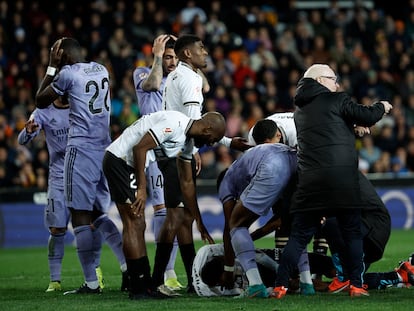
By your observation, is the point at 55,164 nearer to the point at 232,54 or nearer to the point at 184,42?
the point at 184,42

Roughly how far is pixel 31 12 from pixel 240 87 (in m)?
4.73

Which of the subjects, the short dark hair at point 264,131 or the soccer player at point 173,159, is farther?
the short dark hair at point 264,131

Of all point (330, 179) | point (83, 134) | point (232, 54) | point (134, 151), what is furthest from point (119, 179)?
point (232, 54)

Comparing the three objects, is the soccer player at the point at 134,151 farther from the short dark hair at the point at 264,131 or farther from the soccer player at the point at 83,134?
the soccer player at the point at 83,134

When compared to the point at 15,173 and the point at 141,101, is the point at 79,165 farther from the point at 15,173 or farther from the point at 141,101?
the point at 15,173

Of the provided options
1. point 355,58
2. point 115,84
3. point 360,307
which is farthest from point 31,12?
point 360,307

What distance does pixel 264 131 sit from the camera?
9.73 meters

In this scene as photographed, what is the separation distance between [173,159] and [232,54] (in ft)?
42.4

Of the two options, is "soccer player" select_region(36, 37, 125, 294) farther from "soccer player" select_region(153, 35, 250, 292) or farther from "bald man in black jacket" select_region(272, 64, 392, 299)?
"bald man in black jacket" select_region(272, 64, 392, 299)

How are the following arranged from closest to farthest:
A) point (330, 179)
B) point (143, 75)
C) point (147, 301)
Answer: point (330, 179) → point (147, 301) → point (143, 75)

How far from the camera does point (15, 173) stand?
18.5 metres

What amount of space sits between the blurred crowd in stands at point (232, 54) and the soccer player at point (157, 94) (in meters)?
6.95

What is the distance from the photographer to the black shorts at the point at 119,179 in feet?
29.6

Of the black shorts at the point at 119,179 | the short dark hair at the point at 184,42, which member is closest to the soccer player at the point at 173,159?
the short dark hair at the point at 184,42
